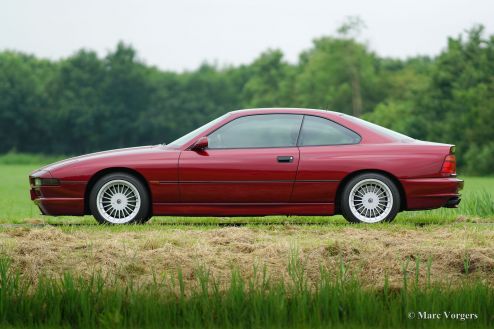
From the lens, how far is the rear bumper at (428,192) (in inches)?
441

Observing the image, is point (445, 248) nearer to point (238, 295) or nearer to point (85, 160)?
point (238, 295)

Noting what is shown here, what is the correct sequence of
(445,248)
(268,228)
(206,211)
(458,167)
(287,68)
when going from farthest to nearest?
1. (287,68)
2. (458,167)
3. (206,211)
4. (268,228)
5. (445,248)

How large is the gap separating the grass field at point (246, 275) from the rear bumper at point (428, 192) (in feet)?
1.26

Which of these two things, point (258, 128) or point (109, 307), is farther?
point (258, 128)

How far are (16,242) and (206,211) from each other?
3107mm

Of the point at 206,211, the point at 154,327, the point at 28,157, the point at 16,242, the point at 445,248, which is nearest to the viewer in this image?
the point at 154,327

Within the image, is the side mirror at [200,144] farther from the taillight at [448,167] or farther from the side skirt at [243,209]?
the taillight at [448,167]

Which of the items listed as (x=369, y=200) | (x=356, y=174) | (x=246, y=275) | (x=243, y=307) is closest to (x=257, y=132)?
(x=356, y=174)

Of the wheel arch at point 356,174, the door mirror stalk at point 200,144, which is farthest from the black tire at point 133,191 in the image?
the wheel arch at point 356,174

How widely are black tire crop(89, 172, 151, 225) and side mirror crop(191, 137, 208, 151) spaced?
0.81 meters

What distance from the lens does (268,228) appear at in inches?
408

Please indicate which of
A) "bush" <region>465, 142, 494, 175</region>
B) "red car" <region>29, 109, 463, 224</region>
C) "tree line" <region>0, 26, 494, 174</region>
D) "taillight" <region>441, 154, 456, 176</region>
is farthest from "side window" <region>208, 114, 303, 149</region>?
"tree line" <region>0, 26, 494, 174</region>

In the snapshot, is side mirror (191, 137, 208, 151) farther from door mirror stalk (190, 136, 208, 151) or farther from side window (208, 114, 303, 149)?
side window (208, 114, 303, 149)

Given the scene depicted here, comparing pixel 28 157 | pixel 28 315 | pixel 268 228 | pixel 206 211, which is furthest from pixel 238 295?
pixel 28 157
